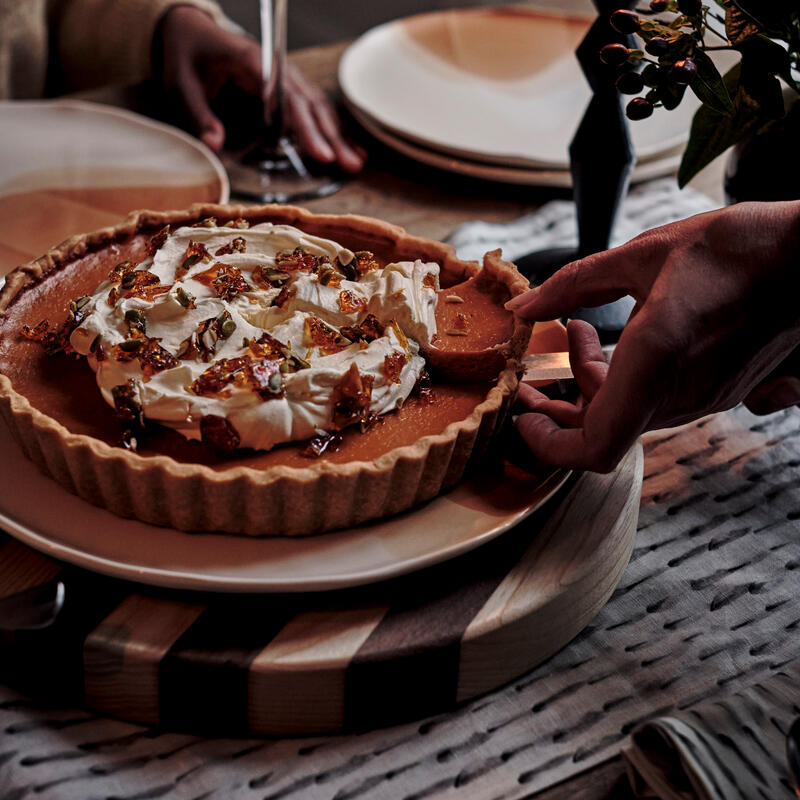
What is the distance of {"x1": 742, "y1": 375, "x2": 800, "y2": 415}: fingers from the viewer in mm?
1763

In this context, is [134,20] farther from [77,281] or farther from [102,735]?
[102,735]

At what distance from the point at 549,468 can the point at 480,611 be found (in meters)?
0.28

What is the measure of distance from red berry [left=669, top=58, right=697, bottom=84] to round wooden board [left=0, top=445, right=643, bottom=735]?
2.44ft

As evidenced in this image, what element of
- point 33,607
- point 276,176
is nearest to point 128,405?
point 33,607

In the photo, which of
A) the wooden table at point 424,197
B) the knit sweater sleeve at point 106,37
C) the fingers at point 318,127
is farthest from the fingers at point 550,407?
the knit sweater sleeve at point 106,37

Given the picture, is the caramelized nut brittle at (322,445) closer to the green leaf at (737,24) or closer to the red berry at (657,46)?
the red berry at (657,46)

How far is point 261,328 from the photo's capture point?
1.60 metres

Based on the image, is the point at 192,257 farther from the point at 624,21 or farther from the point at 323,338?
the point at 624,21

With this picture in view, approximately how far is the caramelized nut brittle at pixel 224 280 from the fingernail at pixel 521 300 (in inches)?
17.9

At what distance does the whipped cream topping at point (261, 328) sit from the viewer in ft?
4.62

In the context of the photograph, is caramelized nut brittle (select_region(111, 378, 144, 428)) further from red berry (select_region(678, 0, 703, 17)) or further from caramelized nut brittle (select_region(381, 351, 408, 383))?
red berry (select_region(678, 0, 703, 17))

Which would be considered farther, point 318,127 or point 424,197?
point 318,127

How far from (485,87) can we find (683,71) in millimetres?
1687

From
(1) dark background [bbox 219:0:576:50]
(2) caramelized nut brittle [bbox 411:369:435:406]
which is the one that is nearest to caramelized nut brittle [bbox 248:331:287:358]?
(2) caramelized nut brittle [bbox 411:369:435:406]
